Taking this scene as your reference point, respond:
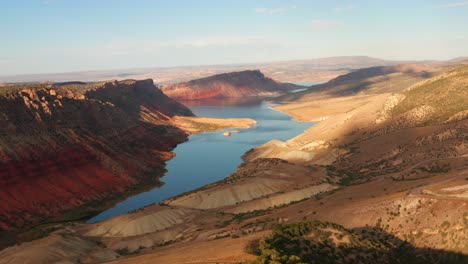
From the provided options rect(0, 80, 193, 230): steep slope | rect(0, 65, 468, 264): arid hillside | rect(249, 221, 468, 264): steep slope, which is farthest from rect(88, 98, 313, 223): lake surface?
rect(249, 221, 468, 264): steep slope

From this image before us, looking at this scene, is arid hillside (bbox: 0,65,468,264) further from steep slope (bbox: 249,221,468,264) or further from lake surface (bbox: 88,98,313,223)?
lake surface (bbox: 88,98,313,223)

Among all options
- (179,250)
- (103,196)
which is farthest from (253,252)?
(103,196)

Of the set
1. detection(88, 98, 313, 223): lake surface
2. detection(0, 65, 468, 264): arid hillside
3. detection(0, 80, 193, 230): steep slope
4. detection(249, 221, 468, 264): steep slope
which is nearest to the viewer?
detection(249, 221, 468, 264): steep slope

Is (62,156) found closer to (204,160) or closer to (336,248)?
(204,160)

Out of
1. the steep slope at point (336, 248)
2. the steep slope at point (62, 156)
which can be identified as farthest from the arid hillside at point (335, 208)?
the steep slope at point (62, 156)

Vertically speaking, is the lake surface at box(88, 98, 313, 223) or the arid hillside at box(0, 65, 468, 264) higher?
the arid hillside at box(0, 65, 468, 264)

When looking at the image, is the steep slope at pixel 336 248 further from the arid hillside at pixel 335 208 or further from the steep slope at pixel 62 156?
the steep slope at pixel 62 156

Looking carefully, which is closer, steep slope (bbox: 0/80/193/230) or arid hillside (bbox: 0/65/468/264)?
arid hillside (bbox: 0/65/468/264)

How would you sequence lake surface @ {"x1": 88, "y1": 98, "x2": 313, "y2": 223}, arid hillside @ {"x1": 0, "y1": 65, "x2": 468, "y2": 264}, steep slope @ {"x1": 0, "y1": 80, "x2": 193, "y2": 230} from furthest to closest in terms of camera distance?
1. lake surface @ {"x1": 88, "y1": 98, "x2": 313, "y2": 223}
2. steep slope @ {"x1": 0, "y1": 80, "x2": 193, "y2": 230}
3. arid hillside @ {"x1": 0, "y1": 65, "x2": 468, "y2": 264}
